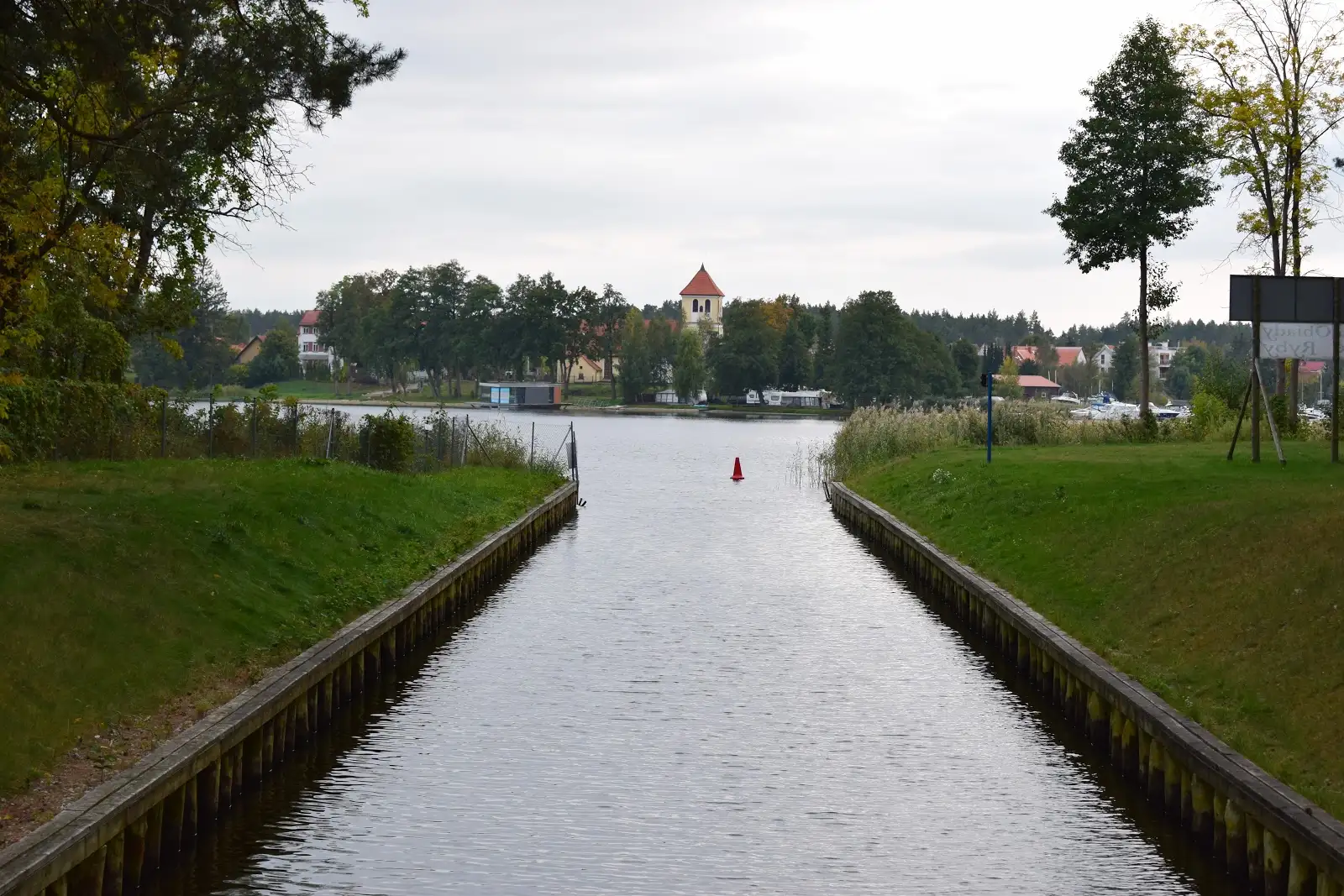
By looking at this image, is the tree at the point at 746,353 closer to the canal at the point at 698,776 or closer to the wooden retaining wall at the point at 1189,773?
the canal at the point at 698,776

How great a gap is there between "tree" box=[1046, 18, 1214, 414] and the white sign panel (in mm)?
22846

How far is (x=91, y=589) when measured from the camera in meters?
16.0

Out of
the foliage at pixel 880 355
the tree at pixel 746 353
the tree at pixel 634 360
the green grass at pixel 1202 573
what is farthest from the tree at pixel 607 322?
the green grass at pixel 1202 573

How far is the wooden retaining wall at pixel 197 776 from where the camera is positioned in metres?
9.80

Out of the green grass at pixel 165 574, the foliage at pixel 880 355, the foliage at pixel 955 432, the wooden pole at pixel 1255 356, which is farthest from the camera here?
the foliage at pixel 880 355

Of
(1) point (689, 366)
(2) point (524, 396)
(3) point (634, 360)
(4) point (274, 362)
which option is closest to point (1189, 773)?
(2) point (524, 396)

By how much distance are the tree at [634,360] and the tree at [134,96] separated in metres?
156

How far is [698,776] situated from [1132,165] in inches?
1605

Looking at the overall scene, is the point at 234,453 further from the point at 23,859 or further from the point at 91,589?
the point at 23,859

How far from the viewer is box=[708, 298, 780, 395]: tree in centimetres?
16562

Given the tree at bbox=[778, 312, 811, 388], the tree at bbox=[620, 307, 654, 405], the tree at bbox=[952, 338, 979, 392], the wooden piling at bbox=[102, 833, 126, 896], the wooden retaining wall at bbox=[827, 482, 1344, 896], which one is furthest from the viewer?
the tree at bbox=[620, 307, 654, 405]

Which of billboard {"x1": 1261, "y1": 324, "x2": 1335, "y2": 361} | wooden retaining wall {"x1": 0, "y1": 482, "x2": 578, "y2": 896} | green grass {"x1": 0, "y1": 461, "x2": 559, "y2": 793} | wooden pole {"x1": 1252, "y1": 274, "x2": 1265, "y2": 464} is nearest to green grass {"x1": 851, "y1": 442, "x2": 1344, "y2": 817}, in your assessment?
wooden pole {"x1": 1252, "y1": 274, "x2": 1265, "y2": 464}

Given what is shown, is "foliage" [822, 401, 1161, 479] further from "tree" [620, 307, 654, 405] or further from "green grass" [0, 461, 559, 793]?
"tree" [620, 307, 654, 405]

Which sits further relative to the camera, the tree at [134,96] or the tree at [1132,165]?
the tree at [1132,165]
